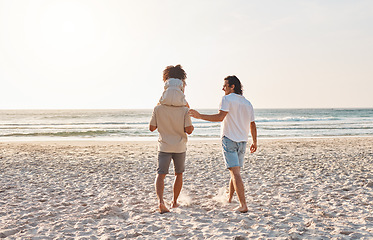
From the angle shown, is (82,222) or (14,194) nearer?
(82,222)

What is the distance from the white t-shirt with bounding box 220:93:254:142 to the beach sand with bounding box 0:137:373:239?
105 centimetres

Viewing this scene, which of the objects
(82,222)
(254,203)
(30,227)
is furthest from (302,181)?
(30,227)

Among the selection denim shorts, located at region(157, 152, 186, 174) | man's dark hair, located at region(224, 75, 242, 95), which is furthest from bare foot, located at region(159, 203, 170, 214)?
man's dark hair, located at region(224, 75, 242, 95)

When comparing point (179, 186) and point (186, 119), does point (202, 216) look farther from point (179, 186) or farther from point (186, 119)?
point (186, 119)

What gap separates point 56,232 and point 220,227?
1868 mm

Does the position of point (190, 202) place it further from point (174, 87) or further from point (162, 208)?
point (174, 87)

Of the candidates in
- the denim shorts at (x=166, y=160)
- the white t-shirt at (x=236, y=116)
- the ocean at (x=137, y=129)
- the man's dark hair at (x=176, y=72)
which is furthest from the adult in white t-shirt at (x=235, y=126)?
the ocean at (x=137, y=129)

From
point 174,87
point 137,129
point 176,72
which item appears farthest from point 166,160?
point 137,129

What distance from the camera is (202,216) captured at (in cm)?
402

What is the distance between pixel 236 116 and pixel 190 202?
1.59 meters

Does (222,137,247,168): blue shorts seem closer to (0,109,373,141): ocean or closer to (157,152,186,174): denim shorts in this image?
(157,152,186,174): denim shorts

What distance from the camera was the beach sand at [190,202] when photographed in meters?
3.46

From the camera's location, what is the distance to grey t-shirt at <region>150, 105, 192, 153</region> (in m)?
3.89

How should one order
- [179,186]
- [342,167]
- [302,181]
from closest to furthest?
[179,186] < [302,181] < [342,167]
